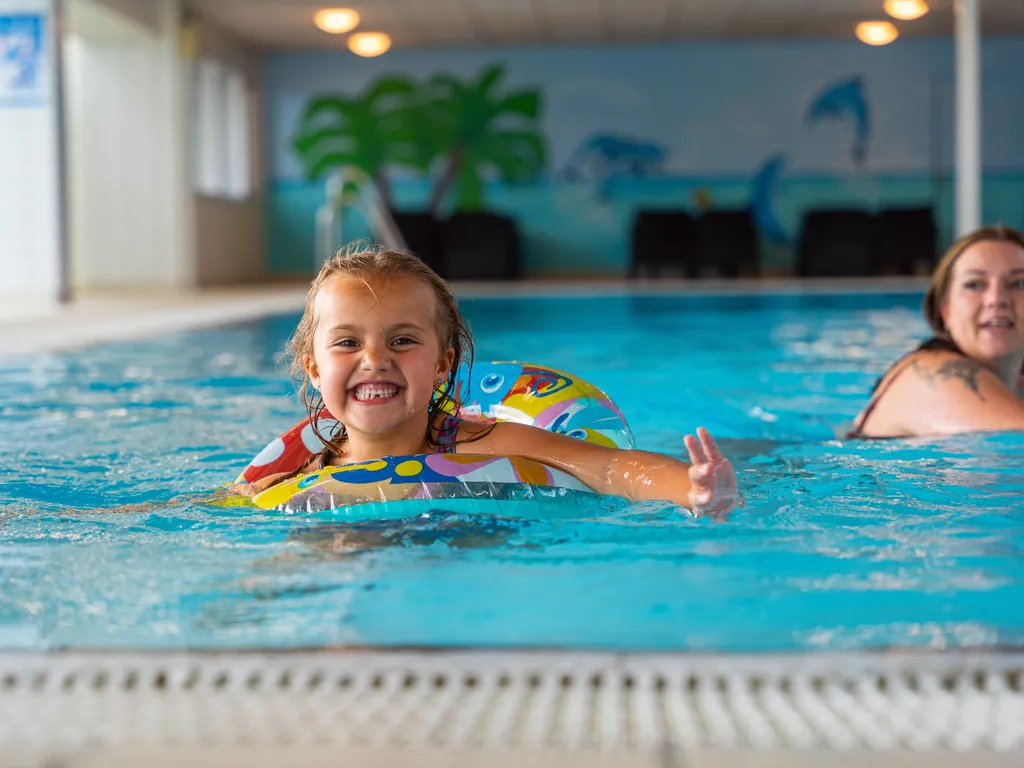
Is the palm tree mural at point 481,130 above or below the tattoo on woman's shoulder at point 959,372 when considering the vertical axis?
above

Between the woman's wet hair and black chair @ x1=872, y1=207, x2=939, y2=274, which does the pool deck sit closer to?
black chair @ x1=872, y1=207, x2=939, y2=274

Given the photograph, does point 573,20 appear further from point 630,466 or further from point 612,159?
point 630,466

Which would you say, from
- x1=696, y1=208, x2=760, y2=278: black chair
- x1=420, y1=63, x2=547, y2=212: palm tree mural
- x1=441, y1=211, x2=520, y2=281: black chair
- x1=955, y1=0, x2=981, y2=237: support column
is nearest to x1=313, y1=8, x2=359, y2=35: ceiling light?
x1=420, y1=63, x2=547, y2=212: palm tree mural

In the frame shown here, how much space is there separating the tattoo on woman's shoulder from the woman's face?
0.22 feet

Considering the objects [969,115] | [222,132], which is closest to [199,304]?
[222,132]

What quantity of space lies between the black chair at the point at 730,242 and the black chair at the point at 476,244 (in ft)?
7.95

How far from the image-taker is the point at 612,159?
16.5 meters

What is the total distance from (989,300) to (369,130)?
13.9 m

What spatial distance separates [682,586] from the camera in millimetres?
1966

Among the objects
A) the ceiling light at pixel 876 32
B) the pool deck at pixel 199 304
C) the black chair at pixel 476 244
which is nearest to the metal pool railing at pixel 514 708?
the pool deck at pixel 199 304

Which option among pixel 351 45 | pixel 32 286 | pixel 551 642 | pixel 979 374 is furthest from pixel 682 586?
pixel 351 45

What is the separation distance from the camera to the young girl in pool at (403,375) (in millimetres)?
2359

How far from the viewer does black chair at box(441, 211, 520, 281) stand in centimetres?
1534

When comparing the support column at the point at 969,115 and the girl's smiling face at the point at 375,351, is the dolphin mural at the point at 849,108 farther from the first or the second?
the girl's smiling face at the point at 375,351
